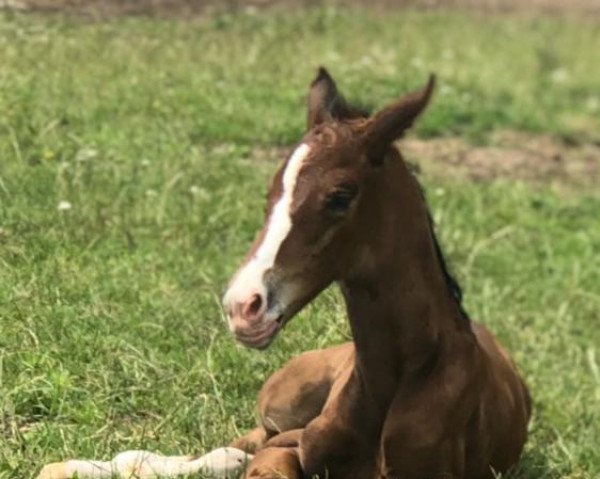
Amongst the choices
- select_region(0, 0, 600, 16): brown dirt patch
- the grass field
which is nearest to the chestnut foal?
the grass field

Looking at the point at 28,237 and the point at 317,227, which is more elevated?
the point at 317,227

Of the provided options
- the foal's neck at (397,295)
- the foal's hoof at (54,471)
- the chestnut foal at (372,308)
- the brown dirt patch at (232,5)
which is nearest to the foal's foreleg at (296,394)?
the chestnut foal at (372,308)

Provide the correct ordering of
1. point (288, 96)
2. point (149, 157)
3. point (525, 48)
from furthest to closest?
1. point (525, 48)
2. point (288, 96)
3. point (149, 157)

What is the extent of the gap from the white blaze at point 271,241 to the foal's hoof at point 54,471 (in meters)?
0.96

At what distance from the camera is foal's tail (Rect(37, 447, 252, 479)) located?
14.0 ft

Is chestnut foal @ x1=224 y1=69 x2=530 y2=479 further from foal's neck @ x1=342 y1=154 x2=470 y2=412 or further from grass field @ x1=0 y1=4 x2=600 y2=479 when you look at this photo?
grass field @ x1=0 y1=4 x2=600 y2=479

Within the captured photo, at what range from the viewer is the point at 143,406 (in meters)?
4.99

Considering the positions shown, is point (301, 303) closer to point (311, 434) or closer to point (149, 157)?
point (311, 434)

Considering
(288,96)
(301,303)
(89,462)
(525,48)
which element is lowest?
(525,48)

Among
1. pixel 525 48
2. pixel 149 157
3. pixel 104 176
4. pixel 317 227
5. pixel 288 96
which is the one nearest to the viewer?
pixel 317 227

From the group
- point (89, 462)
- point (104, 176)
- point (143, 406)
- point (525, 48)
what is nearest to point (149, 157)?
point (104, 176)

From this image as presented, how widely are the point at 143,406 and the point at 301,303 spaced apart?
4.43 ft

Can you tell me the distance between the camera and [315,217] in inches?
150

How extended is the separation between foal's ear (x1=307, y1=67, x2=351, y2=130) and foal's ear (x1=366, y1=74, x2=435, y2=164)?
0.16m
